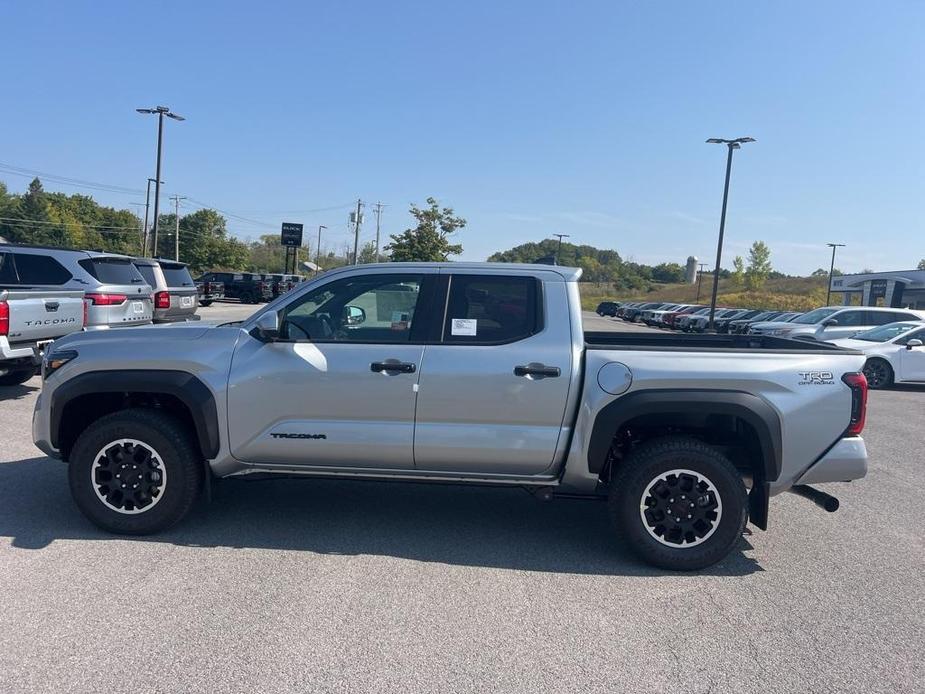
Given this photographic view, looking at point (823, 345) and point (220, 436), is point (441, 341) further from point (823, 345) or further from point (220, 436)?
point (823, 345)

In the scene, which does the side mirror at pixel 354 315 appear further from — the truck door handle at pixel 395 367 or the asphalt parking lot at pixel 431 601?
the asphalt parking lot at pixel 431 601

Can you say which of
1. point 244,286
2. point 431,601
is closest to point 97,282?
point 431,601

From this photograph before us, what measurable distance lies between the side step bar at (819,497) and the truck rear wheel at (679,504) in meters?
0.58

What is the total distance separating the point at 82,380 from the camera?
4.76m

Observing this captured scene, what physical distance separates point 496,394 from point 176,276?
14.0 m

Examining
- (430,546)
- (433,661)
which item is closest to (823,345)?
(430,546)

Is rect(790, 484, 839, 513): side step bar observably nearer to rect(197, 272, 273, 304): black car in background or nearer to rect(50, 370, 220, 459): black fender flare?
rect(50, 370, 220, 459): black fender flare

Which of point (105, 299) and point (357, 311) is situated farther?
point (105, 299)

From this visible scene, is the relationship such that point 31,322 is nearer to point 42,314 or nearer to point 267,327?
point 42,314

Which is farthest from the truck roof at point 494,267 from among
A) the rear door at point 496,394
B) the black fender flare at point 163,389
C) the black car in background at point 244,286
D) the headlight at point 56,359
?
the black car in background at point 244,286

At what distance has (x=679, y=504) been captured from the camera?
15.1ft

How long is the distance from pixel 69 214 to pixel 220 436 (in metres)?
100

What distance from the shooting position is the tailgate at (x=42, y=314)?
27.9 ft

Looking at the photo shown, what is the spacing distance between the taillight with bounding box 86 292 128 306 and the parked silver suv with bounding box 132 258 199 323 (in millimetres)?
2705
